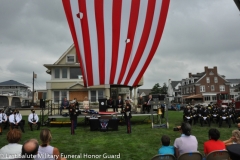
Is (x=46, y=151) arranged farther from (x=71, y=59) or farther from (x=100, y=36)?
(x=71, y=59)

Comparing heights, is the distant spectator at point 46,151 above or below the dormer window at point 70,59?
below

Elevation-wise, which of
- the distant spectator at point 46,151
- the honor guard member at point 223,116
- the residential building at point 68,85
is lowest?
the honor guard member at point 223,116

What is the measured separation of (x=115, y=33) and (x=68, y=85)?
1808 centimetres

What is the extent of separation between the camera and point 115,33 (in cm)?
862

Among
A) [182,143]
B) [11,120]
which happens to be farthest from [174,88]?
[182,143]

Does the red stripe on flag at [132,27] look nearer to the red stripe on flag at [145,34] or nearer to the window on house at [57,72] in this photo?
the red stripe on flag at [145,34]

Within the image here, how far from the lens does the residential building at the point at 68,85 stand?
25.4 metres

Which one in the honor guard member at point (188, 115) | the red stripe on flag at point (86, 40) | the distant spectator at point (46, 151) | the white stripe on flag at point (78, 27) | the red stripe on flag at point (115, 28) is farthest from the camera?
the honor guard member at point (188, 115)

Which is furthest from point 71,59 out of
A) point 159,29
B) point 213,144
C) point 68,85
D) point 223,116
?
point 213,144

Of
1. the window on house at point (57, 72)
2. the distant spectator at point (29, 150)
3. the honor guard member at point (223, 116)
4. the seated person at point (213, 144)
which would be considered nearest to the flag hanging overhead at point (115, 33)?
the honor guard member at point (223, 116)

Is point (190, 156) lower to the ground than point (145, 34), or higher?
lower

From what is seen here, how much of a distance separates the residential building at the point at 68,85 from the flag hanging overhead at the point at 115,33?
52.0ft

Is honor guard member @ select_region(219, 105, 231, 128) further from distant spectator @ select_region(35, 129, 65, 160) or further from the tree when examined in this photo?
the tree

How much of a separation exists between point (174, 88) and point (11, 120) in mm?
63740
